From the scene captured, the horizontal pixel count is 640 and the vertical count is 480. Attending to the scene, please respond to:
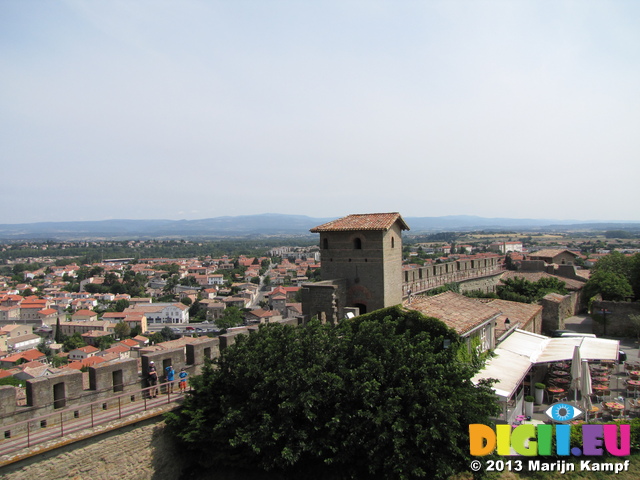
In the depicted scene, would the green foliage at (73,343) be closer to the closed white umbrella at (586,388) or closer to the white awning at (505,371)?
the white awning at (505,371)

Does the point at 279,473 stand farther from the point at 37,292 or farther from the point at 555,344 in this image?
the point at 37,292

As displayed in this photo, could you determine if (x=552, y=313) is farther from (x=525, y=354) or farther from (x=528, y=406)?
(x=528, y=406)

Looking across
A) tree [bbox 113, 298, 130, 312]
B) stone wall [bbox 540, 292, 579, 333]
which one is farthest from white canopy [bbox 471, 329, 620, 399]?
tree [bbox 113, 298, 130, 312]

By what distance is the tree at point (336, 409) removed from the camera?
28.6 feet

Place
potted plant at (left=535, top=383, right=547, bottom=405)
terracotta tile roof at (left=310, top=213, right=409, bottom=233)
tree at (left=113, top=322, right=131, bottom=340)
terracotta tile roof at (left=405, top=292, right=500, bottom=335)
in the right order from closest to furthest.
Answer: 1. terracotta tile roof at (left=405, top=292, right=500, bottom=335)
2. potted plant at (left=535, top=383, right=547, bottom=405)
3. terracotta tile roof at (left=310, top=213, right=409, bottom=233)
4. tree at (left=113, top=322, right=131, bottom=340)

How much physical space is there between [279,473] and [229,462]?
1.12 meters

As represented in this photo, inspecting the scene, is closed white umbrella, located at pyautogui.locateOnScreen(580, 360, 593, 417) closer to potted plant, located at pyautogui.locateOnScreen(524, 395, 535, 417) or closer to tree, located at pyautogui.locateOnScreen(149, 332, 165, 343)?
potted plant, located at pyautogui.locateOnScreen(524, 395, 535, 417)

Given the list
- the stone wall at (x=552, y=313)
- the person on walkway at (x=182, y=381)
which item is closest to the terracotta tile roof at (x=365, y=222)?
the person on walkway at (x=182, y=381)

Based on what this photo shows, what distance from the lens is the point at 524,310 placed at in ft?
68.8

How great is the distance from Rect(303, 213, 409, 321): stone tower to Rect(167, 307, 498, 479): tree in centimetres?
523

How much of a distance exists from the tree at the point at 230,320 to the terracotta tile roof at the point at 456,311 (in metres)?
70.2

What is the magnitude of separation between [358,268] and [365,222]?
1732 mm

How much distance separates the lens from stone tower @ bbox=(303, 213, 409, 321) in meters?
16.1

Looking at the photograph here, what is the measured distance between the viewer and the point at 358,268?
16.6 m
